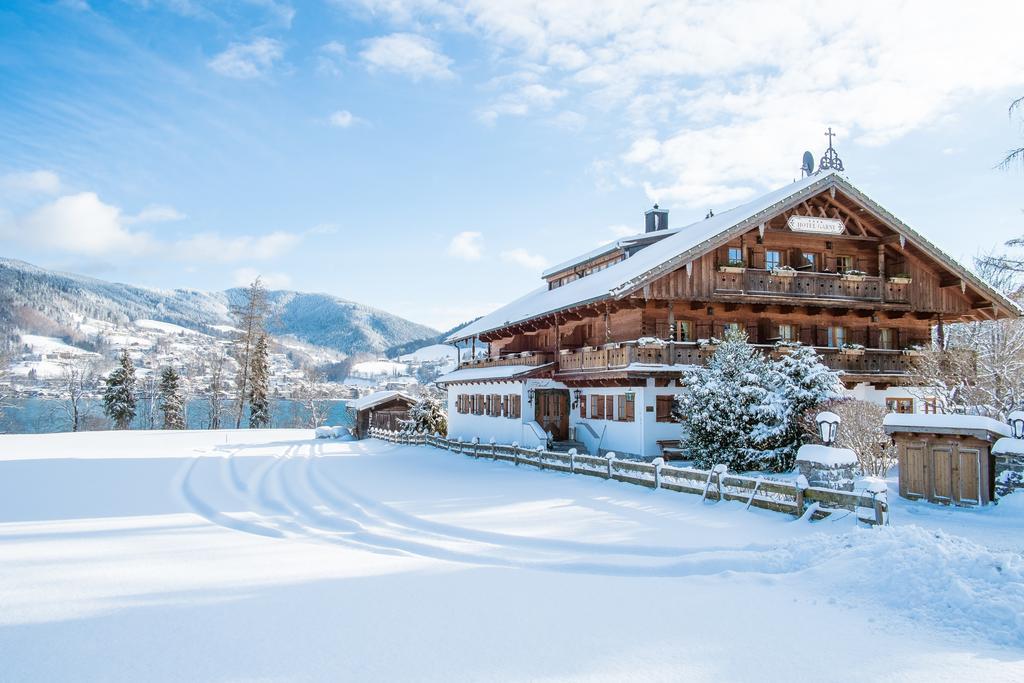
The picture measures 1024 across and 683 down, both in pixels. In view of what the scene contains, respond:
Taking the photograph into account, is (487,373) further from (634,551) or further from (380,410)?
(634,551)

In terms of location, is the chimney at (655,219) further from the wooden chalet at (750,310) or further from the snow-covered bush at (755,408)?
the snow-covered bush at (755,408)

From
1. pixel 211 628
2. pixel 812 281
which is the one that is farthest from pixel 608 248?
pixel 211 628

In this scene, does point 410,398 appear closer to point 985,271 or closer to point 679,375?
point 679,375

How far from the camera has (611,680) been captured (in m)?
6.45

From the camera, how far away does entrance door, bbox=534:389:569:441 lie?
32656 mm

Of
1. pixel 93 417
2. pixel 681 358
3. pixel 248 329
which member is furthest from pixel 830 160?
pixel 93 417

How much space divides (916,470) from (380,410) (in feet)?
138

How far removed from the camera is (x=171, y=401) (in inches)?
2354

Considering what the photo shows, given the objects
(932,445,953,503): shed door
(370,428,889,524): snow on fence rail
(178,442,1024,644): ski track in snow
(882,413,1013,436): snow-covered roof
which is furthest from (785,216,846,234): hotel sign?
(178,442,1024,644): ski track in snow

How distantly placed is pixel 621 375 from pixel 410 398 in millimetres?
30031

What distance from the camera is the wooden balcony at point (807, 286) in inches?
1113

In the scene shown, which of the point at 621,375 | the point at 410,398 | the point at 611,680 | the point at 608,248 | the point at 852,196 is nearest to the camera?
the point at 611,680

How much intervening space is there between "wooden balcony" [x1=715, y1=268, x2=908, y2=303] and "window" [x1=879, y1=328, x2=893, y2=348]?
1.89m

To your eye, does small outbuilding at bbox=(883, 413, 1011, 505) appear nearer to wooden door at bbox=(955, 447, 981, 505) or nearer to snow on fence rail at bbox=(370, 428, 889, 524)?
wooden door at bbox=(955, 447, 981, 505)
